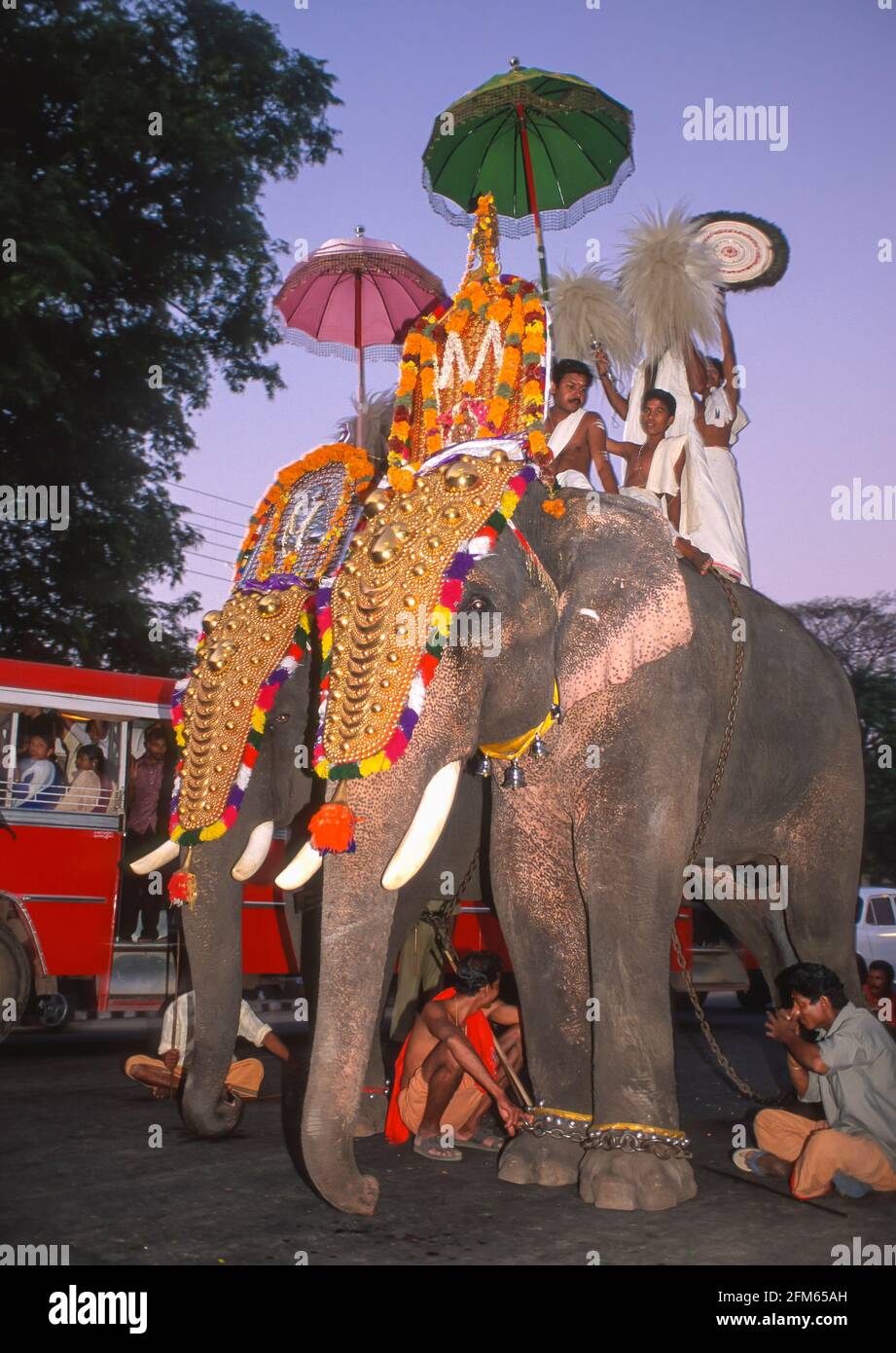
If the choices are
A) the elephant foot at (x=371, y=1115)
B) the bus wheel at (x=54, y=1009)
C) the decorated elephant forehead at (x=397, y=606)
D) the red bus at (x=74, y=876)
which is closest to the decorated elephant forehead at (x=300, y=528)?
the decorated elephant forehead at (x=397, y=606)

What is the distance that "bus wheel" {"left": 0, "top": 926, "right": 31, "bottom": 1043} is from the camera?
984 cm

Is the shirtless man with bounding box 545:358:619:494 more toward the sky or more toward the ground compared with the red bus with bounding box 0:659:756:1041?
more toward the sky

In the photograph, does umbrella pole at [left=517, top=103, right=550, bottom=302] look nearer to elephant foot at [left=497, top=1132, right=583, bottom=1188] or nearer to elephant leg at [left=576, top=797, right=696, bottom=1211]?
elephant leg at [left=576, top=797, right=696, bottom=1211]

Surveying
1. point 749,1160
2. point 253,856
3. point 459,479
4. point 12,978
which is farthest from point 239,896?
point 12,978

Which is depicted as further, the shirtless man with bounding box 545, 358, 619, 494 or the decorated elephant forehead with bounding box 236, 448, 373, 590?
the decorated elephant forehead with bounding box 236, 448, 373, 590

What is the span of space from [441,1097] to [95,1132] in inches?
71.7

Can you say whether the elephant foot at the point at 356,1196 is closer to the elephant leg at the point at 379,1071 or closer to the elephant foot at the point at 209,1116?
the elephant foot at the point at 209,1116

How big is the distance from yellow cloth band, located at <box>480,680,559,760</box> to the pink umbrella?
187 inches

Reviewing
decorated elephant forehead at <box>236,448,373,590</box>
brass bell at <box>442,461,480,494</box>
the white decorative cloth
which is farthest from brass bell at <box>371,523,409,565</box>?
the white decorative cloth

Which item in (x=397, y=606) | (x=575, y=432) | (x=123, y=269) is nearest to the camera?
(x=397, y=606)

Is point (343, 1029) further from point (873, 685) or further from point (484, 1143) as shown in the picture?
point (873, 685)

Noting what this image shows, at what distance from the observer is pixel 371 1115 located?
695cm

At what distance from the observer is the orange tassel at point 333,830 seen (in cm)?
450

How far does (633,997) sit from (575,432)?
3059 millimetres
